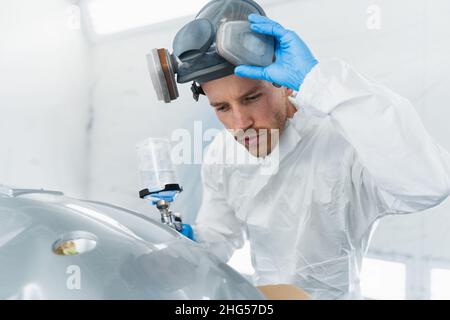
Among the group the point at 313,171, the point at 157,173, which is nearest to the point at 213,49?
the point at 157,173

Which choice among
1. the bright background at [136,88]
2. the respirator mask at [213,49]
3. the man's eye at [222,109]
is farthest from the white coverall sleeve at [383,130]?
the bright background at [136,88]

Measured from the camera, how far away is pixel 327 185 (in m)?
1.08

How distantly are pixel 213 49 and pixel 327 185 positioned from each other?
42 cm

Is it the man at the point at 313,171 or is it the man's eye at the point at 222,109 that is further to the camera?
the man's eye at the point at 222,109

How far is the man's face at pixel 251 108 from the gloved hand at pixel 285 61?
108 millimetres

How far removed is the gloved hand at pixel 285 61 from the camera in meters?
0.90

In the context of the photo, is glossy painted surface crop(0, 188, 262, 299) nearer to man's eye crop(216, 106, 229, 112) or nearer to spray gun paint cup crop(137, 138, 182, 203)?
spray gun paint cup crop(137, 138, 182, 203)

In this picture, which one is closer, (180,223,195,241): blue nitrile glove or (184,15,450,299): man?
(184,15,450,299): man

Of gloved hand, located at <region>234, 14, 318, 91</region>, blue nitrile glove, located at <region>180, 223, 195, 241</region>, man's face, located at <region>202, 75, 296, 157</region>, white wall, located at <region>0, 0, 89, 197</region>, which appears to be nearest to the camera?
gloved hand, located at <region>234, 14, 318, 91</region>

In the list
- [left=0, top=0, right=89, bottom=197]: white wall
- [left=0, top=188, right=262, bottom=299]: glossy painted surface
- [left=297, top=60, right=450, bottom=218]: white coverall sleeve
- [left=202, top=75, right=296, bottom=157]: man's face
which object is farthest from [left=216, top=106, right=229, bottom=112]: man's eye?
[left=0, top=0, right=89, bottom=197]: white wall

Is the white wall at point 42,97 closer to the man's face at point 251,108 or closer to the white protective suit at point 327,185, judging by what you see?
the white protective suit at point 327,185

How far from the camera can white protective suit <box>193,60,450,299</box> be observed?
2.63ft

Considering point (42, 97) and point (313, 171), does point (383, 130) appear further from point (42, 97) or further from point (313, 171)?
point (42, 97)

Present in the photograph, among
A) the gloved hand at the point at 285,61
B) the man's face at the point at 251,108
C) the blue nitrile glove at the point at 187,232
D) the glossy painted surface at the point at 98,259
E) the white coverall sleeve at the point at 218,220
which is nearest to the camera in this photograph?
the glossy painted surface at the point at 98,259
